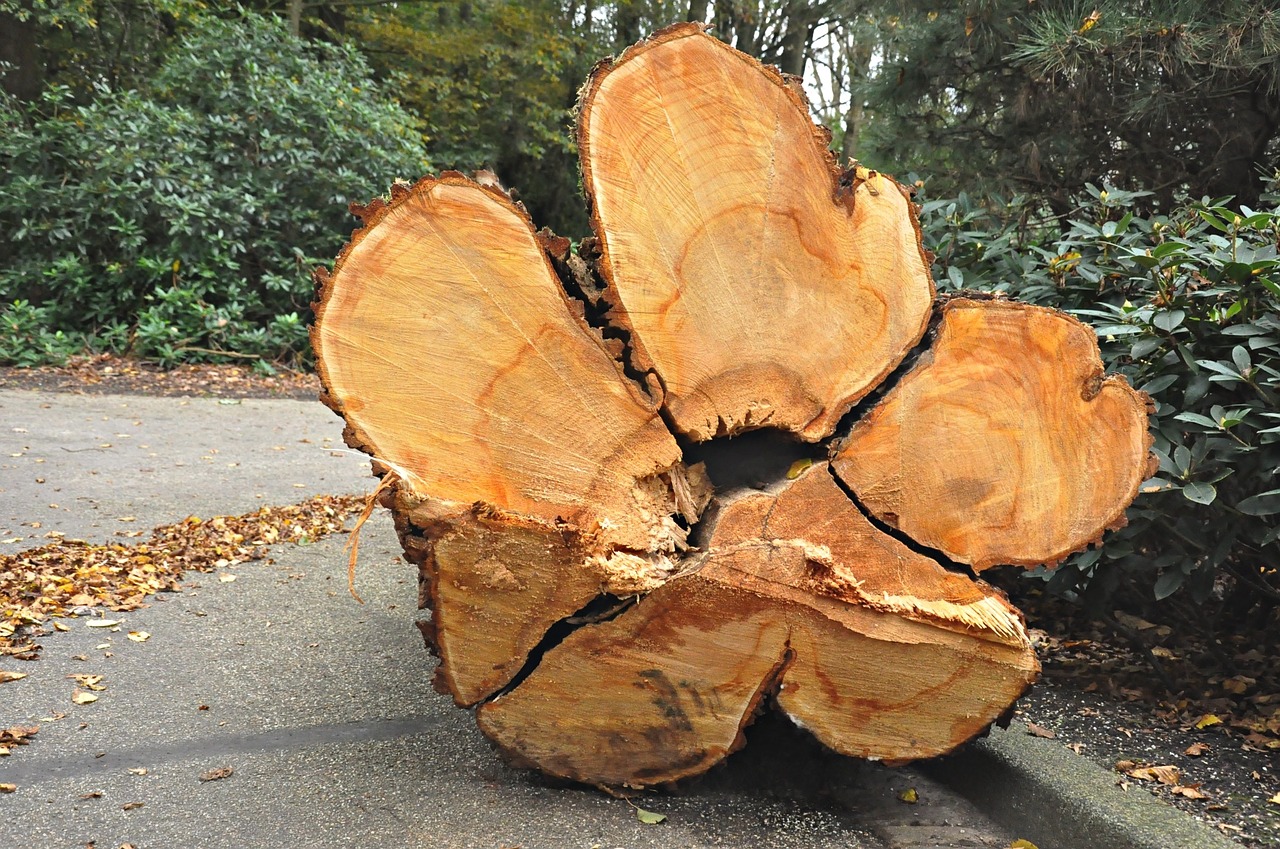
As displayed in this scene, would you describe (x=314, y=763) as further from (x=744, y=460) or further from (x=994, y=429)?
(x=994, y=429)

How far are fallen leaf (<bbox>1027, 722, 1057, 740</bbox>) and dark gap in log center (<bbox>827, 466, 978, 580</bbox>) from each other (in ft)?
1.65

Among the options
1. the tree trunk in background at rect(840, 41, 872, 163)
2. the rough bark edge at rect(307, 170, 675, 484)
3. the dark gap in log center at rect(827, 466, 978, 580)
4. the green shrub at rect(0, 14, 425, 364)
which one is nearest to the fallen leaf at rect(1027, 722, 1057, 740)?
the dark gap in log center at rect(827, 466, 978, 580)

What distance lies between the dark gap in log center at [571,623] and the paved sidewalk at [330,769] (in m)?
0.29

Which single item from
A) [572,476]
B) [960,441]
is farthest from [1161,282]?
[572,476]

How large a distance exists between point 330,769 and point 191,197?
707 centimetres

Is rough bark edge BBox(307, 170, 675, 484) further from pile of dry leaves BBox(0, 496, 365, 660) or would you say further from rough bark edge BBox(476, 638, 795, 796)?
pile of dry leaves BBox(0, 496, 365, 660)

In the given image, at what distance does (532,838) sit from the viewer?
1.97 m

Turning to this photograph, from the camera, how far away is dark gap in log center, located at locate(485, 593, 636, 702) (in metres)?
2.00

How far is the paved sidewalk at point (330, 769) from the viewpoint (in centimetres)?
200

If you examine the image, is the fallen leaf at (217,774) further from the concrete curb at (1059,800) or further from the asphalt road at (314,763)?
the concrete curb at (1059,800)

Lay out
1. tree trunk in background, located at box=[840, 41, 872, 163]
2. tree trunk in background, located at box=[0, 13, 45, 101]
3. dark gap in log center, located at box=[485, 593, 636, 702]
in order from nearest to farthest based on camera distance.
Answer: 1. dark gap in log center, located at box=[485, 593, 636, 702]
2. tree trunk in background, located at box=[840, 41, 872, 163]
3. tree trunk in background, located at box=[0, 13, 45, 101]

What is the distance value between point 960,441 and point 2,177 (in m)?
8.94

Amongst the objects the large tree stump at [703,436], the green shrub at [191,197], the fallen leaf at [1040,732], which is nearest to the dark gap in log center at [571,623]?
the large tree stump at [703,436]

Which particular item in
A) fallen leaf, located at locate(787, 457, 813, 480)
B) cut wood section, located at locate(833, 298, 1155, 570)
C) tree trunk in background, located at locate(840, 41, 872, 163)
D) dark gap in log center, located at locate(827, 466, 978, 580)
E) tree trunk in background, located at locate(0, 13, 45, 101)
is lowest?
dark gap in log center, located at locate(827, 466, 978, 580)
